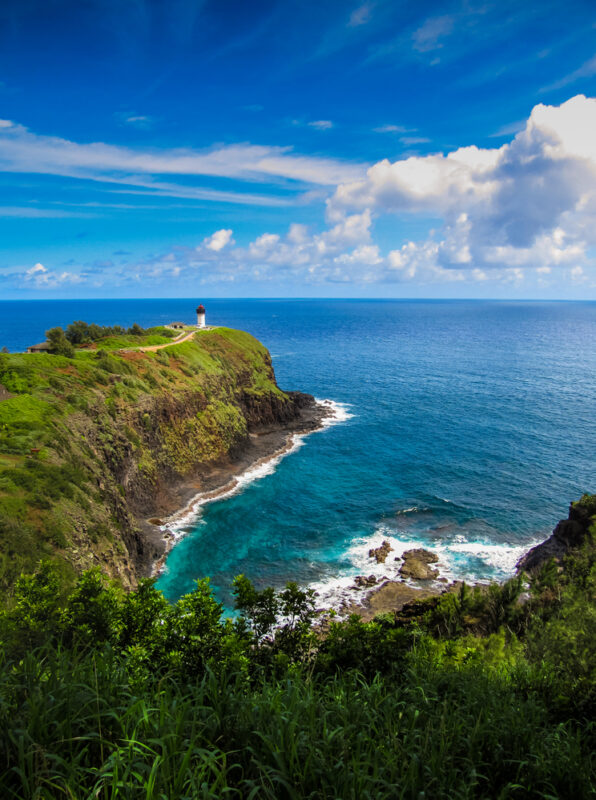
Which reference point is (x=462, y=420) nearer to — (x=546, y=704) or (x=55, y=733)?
(x=546, y=704)

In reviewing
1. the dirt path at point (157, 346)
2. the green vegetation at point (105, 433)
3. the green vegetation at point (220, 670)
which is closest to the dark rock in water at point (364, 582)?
the green vegetation at point (220, 670)

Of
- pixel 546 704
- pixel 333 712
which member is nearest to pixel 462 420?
pixel 546 704

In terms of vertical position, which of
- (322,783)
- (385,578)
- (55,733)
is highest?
(55,733)

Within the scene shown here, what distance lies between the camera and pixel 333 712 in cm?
1002

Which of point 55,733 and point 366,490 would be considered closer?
point 55,733

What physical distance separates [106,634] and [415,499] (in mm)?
45273

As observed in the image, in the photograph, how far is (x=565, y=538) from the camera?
43.9 m

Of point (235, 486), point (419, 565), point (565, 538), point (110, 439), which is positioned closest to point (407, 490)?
point (419, 565)

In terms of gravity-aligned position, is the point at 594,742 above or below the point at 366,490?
above

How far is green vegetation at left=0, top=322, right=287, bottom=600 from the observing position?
30.8 metres

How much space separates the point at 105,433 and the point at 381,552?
109 feet

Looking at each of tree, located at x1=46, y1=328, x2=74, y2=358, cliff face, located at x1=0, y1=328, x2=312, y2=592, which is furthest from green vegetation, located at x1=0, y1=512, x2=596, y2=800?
tree, located at x1=46, y1=328, x2=74, y2=358

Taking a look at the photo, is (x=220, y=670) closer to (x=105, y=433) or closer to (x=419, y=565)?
(x=419, y=565)

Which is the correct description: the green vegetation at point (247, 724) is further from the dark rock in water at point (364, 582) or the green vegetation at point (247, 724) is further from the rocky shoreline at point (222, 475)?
the rocky shoreline at point (222, 475)
